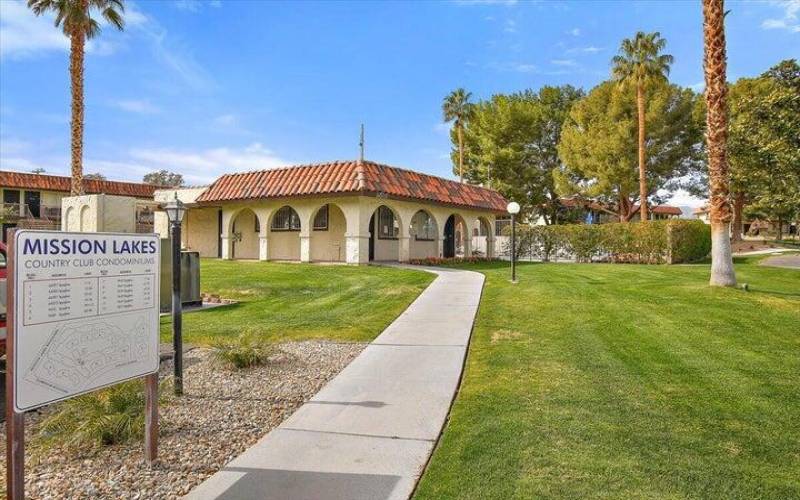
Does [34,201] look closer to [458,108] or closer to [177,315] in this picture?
[458,108]

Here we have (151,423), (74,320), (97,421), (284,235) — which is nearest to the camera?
(74,320)

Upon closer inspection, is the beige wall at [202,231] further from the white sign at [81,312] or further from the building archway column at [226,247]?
the white sign at [81,312]

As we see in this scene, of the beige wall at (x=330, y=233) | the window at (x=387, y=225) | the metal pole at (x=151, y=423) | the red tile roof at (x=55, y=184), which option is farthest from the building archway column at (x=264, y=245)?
the red tile roof at (x=55, y=184)

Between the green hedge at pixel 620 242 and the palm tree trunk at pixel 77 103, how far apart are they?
22.5 metres

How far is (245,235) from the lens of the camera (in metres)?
24.9

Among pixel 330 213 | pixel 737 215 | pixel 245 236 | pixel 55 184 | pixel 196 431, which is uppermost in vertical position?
pixel 55 184

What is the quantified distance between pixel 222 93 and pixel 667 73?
1218 inches

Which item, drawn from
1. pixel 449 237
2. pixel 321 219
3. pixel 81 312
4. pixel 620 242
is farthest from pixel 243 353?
pixel 620 242

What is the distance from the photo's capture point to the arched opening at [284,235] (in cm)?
2308

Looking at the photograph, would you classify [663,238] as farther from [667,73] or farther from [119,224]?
[119,224]

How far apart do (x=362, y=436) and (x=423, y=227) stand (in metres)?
21.0

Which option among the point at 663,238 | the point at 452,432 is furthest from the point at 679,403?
the point at 663,238

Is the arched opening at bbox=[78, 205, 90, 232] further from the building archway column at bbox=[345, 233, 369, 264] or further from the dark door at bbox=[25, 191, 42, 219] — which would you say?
the dark door at bbox=[25, 191, 42, 219]

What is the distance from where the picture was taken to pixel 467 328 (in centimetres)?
860
